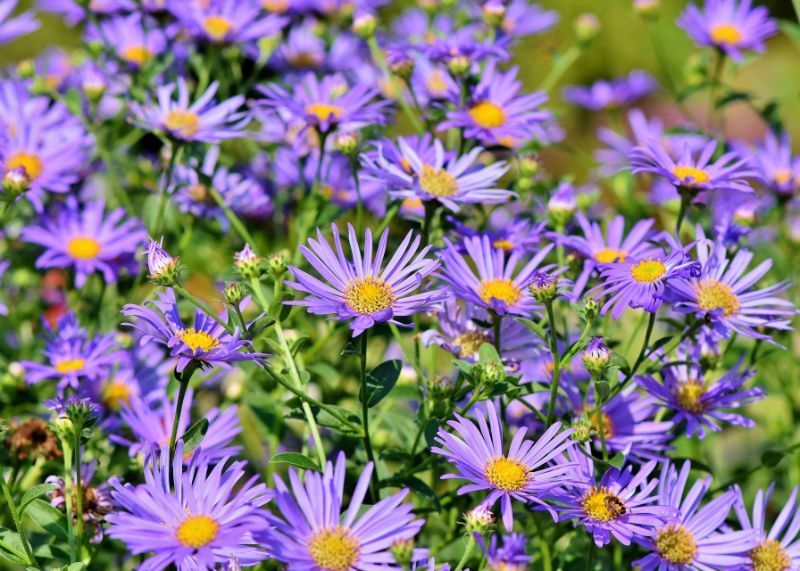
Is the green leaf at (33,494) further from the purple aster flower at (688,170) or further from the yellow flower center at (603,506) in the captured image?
the purple aster flower at (688,170)

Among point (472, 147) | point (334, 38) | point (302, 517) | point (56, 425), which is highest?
point (334, 38)

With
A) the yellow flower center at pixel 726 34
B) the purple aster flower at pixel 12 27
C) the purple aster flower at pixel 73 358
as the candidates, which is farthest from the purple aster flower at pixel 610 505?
the purple aster flower at pixel 12 27

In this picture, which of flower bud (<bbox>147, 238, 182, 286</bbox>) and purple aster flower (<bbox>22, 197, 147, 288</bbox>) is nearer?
flower bud (<bbox>147, 238, 182, 286</bbox>)

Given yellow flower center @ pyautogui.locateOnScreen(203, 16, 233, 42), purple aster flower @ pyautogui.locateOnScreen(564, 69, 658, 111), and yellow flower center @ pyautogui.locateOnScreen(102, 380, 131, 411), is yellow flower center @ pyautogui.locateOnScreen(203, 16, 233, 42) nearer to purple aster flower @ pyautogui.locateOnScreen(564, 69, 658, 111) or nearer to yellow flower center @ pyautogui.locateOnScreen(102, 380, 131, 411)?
yellow flower center @ pyautogui.locateOnScreen(102, 380, 131, 411)

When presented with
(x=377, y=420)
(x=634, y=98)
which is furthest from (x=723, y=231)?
(x=634, y=98)

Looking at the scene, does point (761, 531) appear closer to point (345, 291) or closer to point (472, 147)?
point (345, 291)

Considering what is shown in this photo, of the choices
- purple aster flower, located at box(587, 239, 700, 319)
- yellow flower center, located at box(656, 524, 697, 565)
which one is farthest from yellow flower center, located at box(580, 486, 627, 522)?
purple aster flower, located at box(587, 239, 700, 319)
